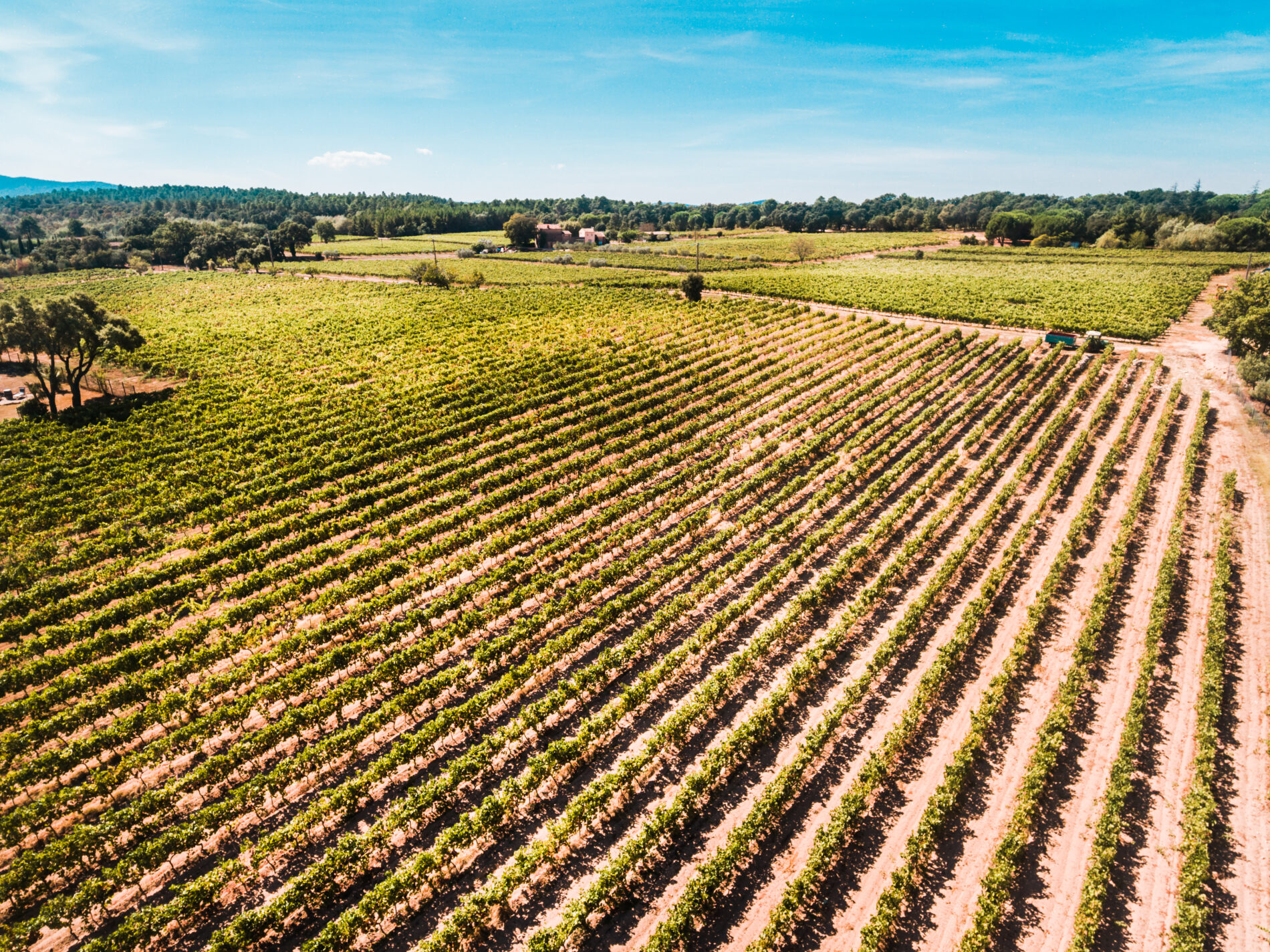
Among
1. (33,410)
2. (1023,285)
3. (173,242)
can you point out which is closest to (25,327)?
(33,410)

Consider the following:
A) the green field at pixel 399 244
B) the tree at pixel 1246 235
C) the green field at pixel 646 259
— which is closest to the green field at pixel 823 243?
the green field at pixel 646 259

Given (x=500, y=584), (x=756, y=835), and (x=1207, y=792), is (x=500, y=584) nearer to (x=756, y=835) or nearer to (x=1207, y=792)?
(x=756, y=835)

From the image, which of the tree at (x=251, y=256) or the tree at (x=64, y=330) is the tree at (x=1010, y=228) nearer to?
the tree at (x=251, y=256)

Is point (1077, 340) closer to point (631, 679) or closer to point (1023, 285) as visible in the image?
point (1023, 285)

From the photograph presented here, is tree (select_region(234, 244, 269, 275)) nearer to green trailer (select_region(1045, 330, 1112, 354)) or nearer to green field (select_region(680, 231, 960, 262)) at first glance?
green field (select_region(680, 231, 960, 262))

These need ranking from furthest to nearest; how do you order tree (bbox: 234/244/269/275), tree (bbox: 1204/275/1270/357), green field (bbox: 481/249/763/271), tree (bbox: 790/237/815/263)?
tree (bbox: 790/237/815/263) < green field (bbox: 481/249/763/271) < tree (bbox: 234/244/269/275) < tree (bbox: 1204/275/1270/357)

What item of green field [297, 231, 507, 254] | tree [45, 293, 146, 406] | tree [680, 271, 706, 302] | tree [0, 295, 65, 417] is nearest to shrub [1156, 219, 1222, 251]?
tree [680, 271, 706, 302]

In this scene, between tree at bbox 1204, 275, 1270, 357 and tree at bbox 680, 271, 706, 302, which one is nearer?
tree at bbox 1204, 275, 1270, 357
